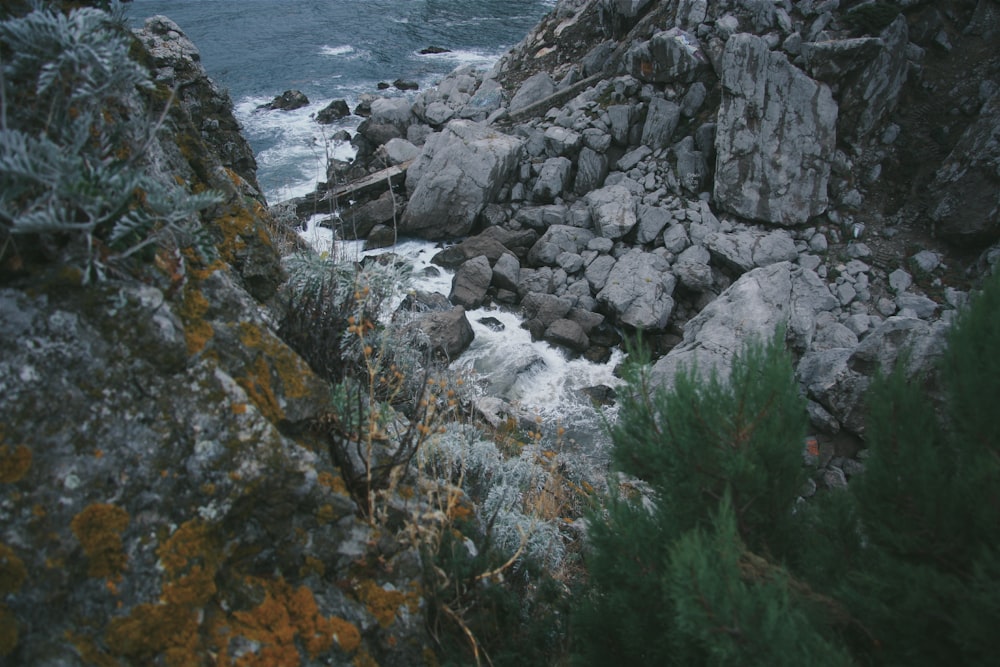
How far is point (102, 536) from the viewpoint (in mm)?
1942

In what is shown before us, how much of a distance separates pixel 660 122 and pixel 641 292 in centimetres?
499

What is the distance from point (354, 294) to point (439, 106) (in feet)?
53.9

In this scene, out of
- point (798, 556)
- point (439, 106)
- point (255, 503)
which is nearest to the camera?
point (255, 503)

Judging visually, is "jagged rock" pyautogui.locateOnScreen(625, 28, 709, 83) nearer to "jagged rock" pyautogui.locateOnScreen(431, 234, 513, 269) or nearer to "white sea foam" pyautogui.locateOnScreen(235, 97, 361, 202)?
"jagged rock" pyautogui.locateOnScreen(431, 234, 513, 269)

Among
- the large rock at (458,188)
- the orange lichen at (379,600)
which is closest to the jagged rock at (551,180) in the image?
the large rock at (458,188)

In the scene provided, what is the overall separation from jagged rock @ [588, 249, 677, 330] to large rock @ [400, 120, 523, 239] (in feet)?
12.3

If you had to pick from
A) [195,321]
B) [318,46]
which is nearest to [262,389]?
[195,321]

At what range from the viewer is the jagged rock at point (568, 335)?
35.9 ft

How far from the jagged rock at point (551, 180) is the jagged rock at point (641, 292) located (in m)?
2.92

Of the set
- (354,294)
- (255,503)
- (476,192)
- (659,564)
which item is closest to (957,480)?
(659,564)

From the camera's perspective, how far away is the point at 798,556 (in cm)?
276

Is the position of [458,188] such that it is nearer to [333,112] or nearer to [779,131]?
[779,131]

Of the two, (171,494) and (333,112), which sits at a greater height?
(171,494)

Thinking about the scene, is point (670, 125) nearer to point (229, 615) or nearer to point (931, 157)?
point (931, 157)
